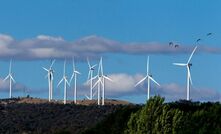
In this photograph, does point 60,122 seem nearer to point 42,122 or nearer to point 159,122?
point 42,122

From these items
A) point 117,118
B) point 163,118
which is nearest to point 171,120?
point 163,118

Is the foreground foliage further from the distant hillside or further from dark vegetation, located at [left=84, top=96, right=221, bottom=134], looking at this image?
the distant hillside

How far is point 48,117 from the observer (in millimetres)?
83562

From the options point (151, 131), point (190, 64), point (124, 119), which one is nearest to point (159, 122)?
point (151, 131)

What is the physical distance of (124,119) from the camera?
5356 cm

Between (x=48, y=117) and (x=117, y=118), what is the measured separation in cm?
3002

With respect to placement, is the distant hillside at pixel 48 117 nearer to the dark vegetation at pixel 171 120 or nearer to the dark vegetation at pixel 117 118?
the dark vegetation at pixel 117 118

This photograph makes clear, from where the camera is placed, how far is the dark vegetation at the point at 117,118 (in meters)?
38.5

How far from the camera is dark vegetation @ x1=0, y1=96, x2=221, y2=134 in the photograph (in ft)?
126

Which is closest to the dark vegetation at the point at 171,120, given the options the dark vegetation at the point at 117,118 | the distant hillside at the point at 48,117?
the dark vegetation at the point at 117,118

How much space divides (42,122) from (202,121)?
44295 millimetres

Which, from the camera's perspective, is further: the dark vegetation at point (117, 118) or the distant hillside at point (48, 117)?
the distant hillside at point (48, 117)

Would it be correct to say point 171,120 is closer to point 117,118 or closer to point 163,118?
point 163,118

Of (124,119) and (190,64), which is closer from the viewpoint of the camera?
(124,119)
